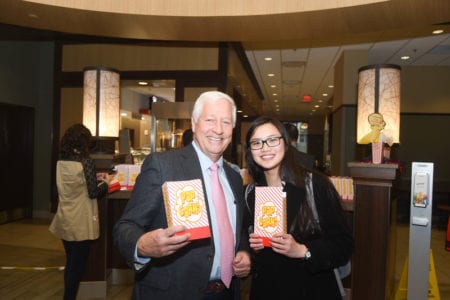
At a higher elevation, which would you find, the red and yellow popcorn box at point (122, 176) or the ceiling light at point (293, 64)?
the ceiling light at point (293, 64)

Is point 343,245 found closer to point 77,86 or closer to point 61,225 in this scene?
point 61,225

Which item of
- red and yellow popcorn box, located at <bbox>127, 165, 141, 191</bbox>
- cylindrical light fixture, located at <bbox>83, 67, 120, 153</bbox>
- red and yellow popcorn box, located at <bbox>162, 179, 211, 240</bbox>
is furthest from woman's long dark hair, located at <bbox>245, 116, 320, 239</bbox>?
cylindrical light fixture, located at <bbox>83, 67, 120, 153</bbox>

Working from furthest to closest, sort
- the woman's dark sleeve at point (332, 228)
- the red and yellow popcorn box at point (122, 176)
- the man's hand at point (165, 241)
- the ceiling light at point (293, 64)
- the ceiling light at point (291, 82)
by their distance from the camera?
the ceiling light at point (291, 82) < the ceiling light at point (293, 64) < the red and yellow popcorn box at point (122, 176) < the woman's dark sleeve at point (332, 228) < the man's hand at point (165, 241)

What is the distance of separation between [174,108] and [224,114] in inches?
145

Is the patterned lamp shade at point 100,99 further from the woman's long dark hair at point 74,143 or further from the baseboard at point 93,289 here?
the baseboard at point 93,289

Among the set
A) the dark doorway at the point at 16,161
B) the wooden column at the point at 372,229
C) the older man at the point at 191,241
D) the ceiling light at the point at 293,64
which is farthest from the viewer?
the ceiling light at the point at 293,64

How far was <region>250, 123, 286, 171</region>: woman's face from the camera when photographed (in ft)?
6.09

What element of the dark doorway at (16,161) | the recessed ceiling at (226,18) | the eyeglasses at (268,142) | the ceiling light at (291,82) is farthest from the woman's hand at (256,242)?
the ceiling light at (291,82)

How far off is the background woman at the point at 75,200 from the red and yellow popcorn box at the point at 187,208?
2228 millimetres

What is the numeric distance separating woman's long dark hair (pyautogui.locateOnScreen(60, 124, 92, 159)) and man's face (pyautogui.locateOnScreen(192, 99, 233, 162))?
204 centimetres

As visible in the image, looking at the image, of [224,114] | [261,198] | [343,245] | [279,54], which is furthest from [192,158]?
[279,54]

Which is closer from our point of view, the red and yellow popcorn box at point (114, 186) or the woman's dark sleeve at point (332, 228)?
the woman's dark sleeve at point (332, 228)

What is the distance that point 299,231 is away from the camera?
182 centimetres

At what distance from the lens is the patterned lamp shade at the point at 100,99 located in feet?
15.5
